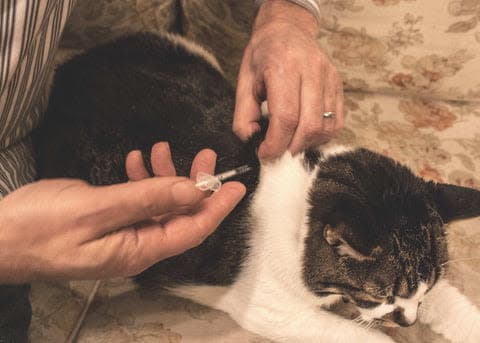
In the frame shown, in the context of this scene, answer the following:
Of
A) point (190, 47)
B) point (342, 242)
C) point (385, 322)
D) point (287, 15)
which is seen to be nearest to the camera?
point (342, 242)

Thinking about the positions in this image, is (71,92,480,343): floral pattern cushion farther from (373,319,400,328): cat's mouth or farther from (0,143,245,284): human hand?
(0,143,245,284): human hand

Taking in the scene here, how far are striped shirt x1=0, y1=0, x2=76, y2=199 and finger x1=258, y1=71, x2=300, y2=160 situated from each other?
16.3 inches

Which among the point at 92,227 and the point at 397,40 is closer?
the point at 92,227

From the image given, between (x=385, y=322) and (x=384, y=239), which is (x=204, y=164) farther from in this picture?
(x=385, y=322)

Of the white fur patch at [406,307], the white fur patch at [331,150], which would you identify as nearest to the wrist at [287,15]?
the white fur patch at [331,150]

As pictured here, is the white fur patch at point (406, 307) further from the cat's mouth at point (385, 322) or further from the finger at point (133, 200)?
the finger at point (133, 200)

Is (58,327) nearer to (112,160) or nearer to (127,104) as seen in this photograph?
(112,160)

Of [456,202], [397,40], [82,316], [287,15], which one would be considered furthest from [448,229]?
[82,316]

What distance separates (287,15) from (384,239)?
558mm

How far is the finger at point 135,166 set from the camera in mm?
737

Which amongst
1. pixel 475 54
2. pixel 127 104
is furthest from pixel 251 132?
pixel 475 54

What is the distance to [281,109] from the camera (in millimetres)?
823

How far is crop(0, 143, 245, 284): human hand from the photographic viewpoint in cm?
56

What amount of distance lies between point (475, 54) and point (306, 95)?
2.08ft
